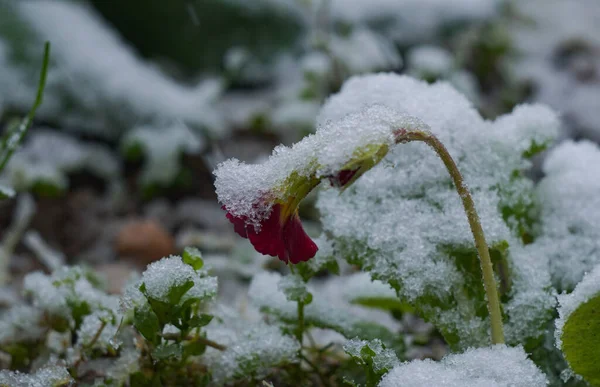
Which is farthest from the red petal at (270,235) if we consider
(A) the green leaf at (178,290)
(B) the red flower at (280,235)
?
(A) the green leaf at (178,290)

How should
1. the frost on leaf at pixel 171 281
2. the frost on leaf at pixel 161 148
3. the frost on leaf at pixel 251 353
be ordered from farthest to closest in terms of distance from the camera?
the frost on leaf at pixel 161 148 < the frost on leaf at pixel 251 353 < the frost on leaf at pixel 171 281

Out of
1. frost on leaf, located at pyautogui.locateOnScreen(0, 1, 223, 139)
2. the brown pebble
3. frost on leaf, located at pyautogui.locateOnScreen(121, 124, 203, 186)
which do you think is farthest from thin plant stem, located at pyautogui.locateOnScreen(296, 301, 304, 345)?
frost on leaf, located at pyautogui.locateOnScreen(0, 1, 223, 139)

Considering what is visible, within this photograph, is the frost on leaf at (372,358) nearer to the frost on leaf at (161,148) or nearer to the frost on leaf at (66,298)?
the frost on leaf at (66,298)

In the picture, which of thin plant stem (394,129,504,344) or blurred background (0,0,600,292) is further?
blurred background (0,0,600,292)

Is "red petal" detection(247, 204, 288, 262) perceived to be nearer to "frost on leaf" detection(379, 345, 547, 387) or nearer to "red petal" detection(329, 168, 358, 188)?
"red petal" detection(329, 168, 358, 188)

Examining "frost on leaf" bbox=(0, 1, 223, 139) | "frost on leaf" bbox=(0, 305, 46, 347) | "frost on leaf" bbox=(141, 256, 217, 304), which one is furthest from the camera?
"frost on leaf" bbox=(0, 1, 223, 139)

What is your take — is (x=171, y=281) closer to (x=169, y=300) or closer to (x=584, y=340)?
(x=169, y=300)

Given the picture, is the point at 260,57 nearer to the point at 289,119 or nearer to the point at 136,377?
the point at 289,119
